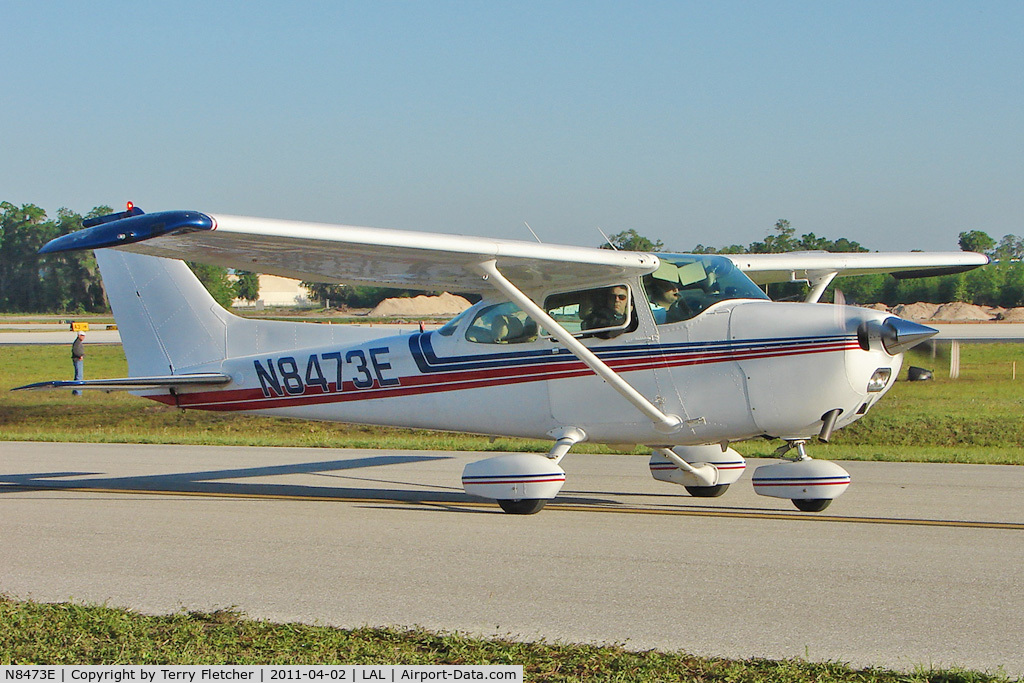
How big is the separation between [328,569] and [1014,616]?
162 inches

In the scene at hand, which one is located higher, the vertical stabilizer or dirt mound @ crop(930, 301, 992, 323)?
the vertical stabilizer

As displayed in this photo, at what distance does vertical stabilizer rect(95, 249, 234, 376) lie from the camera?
37.5 ft

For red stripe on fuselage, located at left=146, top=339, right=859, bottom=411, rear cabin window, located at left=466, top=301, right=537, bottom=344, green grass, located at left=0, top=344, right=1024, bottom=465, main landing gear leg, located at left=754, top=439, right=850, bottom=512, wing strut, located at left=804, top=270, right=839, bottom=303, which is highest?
wing strut, located at left=804, top=270, right=839, bottom=303

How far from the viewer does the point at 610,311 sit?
9.01 metres

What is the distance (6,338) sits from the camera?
173 ft

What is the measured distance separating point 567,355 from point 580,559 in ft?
8.53

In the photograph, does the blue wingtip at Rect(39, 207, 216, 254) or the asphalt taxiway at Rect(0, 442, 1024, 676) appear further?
the blue wingtip at Rect(39, 207, 216, 254)

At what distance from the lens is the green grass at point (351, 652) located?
4.42 meters

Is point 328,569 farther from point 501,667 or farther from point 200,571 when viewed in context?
point 501,667

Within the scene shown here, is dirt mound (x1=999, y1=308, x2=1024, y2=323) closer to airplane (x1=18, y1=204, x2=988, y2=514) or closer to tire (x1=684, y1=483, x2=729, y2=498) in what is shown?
airplane (x1=18, y1=204, x2=988, y2=514)

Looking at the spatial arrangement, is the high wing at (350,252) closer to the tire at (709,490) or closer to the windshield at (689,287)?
the windshield at (689,287)

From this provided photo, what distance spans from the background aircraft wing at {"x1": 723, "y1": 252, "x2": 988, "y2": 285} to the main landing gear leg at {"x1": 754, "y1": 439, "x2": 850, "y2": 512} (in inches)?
95.8

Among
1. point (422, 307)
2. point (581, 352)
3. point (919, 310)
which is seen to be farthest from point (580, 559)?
point (422, 307)

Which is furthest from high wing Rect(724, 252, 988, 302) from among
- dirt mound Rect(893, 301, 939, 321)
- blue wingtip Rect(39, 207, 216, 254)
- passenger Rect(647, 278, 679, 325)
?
dirt mound Rect(893, 301, 939, 321)
